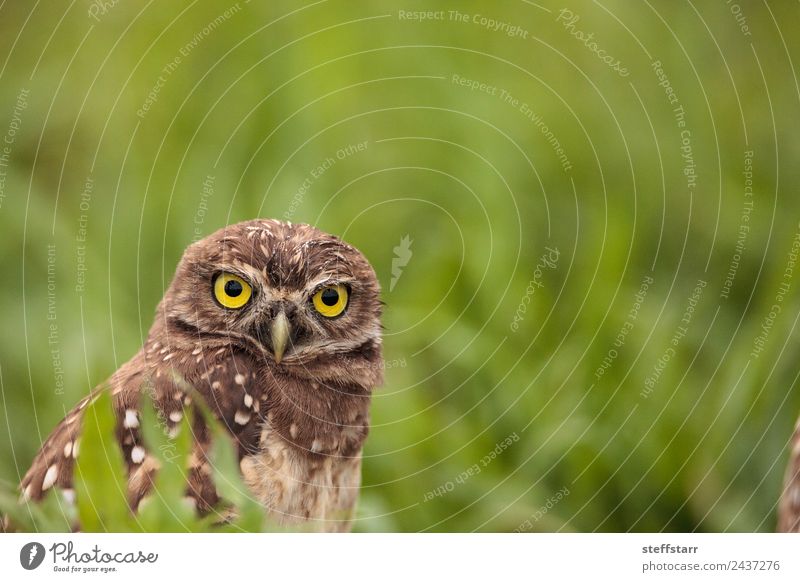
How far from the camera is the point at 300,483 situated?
1.72 meters

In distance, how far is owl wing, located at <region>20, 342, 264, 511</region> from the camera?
5.42 feet

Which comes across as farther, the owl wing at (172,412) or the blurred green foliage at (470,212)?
the blurred green foliage at (470,212)

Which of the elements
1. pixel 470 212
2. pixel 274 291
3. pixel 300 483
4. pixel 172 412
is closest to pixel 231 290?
pixel 274 291

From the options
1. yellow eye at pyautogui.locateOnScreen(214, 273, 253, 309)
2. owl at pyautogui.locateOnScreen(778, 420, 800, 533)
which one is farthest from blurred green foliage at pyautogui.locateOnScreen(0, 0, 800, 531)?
yellow eye at pyautogui.locateOnScreen(214, 273, 253, 309)

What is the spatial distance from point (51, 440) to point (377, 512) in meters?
0.59

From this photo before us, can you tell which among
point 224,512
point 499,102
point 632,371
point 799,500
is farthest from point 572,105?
point 224,512

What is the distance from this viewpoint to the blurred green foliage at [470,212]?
192 cm

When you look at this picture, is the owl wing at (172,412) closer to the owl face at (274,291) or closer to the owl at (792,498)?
the owl face at (274,291)

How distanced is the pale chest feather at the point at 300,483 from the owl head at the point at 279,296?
141mm

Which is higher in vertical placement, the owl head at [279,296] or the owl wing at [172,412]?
the owl head at [279,296]

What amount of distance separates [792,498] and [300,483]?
84 centimetres

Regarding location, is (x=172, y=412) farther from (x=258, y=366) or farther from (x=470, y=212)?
(x=470, y=212)

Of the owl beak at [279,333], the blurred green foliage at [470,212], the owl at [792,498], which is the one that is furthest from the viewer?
the blurred green foliage at [470,212]

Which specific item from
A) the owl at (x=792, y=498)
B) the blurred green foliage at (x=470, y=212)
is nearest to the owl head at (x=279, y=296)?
the blurred green foliage at (x=470, y=212)
